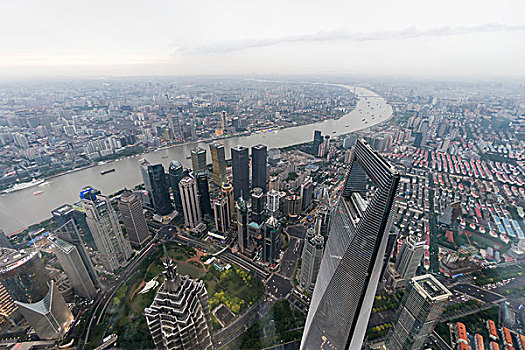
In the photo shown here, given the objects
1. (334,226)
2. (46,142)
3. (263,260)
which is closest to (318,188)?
(263,260)

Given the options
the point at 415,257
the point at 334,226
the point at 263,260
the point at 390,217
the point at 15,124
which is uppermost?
the point at 390,217

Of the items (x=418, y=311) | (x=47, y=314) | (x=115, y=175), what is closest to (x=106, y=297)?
Result: (x=47, y=314)

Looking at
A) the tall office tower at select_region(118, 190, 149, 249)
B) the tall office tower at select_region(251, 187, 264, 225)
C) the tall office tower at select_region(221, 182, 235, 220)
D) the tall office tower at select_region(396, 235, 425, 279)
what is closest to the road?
the tall office tower at select_region(118, 190, 149, 249)

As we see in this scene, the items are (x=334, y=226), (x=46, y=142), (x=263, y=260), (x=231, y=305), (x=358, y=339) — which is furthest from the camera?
(x=46, y=142)

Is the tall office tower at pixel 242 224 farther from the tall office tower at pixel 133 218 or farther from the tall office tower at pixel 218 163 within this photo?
the tall office tower at pixel 218 163

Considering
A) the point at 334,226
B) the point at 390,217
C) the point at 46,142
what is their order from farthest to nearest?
1. the point at 46,142
2. the point at 334,226
3. the point at 390,217

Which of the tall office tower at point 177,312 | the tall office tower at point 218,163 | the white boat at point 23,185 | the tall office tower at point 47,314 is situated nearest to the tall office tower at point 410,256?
the tall office tower at point 177,312

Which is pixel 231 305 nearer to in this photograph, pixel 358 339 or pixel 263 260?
pixel 263 260
